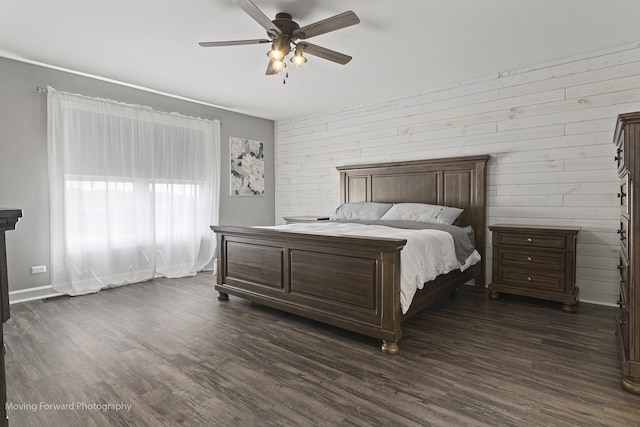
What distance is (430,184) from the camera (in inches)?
178

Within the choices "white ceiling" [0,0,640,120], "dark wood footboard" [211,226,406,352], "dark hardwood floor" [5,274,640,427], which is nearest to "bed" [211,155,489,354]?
"dark wood footboard" [211,226,406,352]

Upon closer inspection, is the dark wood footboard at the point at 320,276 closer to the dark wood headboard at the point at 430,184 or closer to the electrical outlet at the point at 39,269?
the electrical outlet at the point at 39,269

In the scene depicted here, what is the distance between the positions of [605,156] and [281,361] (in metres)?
3.60

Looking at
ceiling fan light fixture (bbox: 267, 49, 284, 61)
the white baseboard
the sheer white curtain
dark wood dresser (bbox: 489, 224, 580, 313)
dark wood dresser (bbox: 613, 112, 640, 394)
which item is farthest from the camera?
the sheer white curtain

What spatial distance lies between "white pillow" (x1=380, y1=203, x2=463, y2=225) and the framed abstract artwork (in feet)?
8.69

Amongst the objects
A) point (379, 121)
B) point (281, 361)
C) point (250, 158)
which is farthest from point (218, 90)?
point (281, 361)

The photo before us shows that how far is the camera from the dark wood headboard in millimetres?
4137

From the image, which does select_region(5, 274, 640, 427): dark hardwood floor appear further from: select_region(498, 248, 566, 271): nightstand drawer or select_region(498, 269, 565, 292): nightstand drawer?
select_region(498, 248, 566, 271): nightstand drawer

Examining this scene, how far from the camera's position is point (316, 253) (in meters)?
2.89

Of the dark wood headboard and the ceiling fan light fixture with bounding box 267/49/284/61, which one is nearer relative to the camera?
the ceiling fan light fixture with bounding box 267/49/284/61

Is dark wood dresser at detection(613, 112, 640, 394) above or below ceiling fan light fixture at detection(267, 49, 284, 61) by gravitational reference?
below

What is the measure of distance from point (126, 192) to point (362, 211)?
10.0ft

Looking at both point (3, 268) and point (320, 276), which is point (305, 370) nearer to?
point (320, 276)

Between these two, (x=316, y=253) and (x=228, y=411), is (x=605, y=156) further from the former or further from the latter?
(x=228, y=411)
